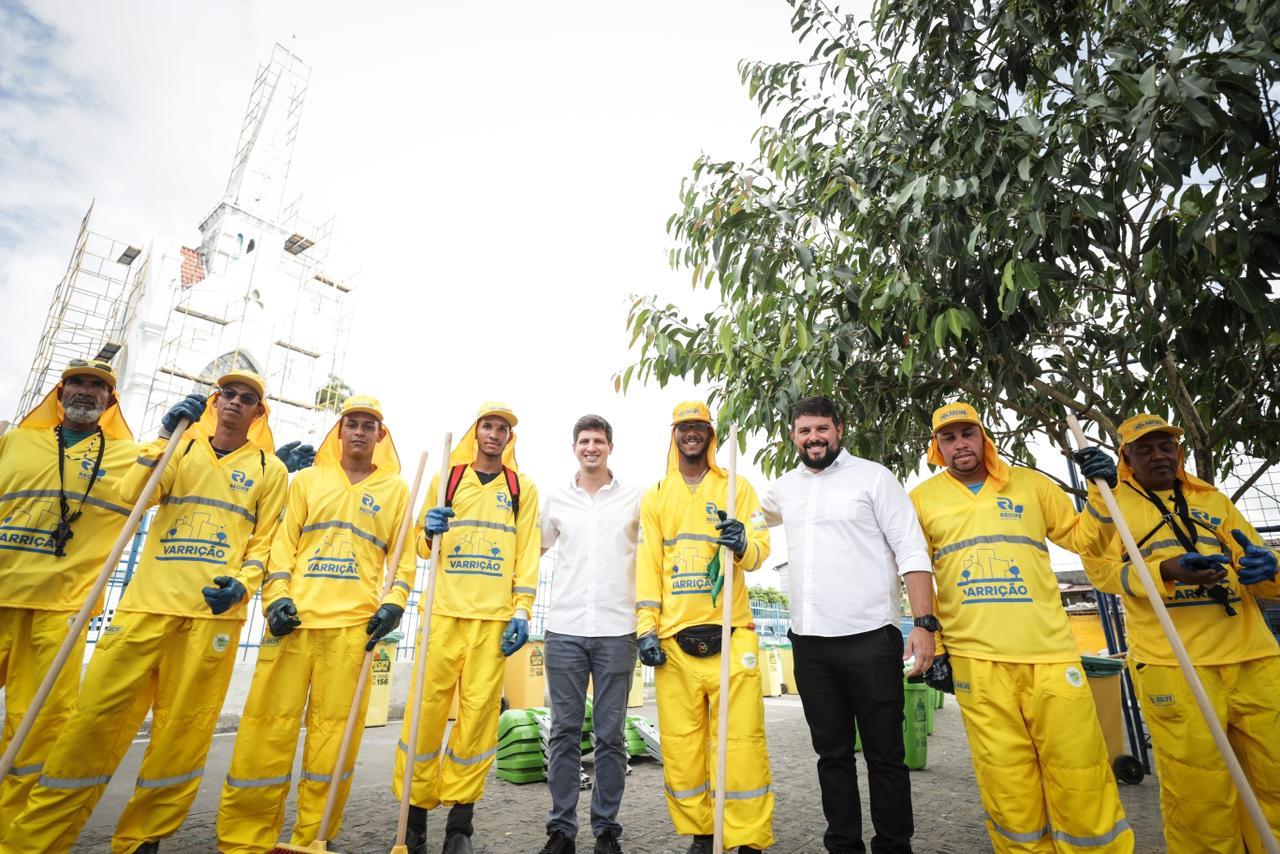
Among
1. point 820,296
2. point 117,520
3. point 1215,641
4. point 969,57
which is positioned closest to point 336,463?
point 117,520

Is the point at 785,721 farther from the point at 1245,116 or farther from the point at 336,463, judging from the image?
the point at 1245,116

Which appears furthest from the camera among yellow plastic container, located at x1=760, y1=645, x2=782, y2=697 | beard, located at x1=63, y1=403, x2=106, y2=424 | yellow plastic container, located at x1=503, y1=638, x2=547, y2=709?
yellow plastic container, located at x1=760, y1=645, x2=782, y2=697

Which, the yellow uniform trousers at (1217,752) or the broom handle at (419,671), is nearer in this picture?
the yellow uniform trousers at (1217,752)

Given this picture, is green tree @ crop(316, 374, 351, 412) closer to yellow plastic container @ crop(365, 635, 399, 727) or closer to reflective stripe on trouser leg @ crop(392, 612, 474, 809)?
yellow plastic container @ crop(365, 635, 399, 727)

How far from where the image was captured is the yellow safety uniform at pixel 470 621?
3.55m

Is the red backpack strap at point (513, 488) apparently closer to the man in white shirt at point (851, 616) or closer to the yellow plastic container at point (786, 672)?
the man in white shirt at point (851, 616)

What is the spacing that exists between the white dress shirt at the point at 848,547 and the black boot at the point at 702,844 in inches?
44.8

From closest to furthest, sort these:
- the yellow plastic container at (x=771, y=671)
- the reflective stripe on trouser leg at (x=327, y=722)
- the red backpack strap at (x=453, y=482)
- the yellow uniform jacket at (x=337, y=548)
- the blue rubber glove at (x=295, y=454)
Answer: the reflective stripe on trouser leg at (x=327, y=722)
the yellow uniform jacket at (x=337, y=548)
the red backpack strap at (x=453, y=482)
the blue rubber glove at (x=295, y=454)
the yellow plastic container at (x=771, y=671)

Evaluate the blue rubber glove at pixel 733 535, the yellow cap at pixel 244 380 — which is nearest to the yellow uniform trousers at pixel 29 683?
the yellow cap at pixel 244 380

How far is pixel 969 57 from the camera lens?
3668mm

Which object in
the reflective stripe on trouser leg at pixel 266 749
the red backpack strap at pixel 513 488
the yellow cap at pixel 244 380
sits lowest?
the reflective stripe on trouser leg at pixel 266 749

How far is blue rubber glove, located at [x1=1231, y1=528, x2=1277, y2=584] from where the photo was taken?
3.19 m

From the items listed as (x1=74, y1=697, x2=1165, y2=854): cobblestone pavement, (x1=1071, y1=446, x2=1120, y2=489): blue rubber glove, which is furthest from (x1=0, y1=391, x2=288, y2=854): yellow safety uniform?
(x1=1071, y1=446, x2=1120, y2=489): blue rubber glove

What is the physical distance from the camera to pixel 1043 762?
3.00 meters
